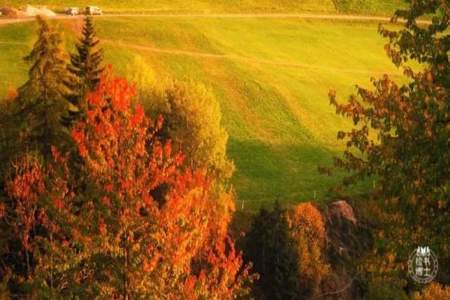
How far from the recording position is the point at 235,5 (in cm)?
12288

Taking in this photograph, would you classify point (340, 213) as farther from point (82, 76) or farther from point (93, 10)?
point (93, 10)

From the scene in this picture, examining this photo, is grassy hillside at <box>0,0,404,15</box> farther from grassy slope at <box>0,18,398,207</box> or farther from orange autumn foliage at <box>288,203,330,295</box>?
orange autumn foliage at <box>288,203,330,295</box>

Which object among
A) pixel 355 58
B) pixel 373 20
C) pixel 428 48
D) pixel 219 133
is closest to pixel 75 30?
pixel 219 133

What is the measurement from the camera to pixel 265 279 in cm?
5834

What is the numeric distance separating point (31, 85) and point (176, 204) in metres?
29.2

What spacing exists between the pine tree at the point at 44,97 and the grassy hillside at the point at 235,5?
191 ft

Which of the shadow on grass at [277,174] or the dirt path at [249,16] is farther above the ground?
the dirt path at [249,16]

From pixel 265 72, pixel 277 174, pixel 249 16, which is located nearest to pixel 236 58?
pixel 265 72

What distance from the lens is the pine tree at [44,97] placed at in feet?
168

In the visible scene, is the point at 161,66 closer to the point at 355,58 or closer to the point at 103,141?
the point at 355,58

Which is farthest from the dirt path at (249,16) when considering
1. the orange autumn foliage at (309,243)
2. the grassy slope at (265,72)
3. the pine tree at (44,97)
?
the orange autumn foliage at (309,243)

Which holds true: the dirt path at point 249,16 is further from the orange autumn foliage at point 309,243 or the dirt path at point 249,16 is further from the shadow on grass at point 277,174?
the orange autumn foliage at point 309,243

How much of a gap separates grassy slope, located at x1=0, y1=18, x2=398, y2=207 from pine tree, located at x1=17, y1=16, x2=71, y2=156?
2113cm

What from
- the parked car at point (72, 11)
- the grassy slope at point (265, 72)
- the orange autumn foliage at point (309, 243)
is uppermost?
the parked car at point (72, 11)
